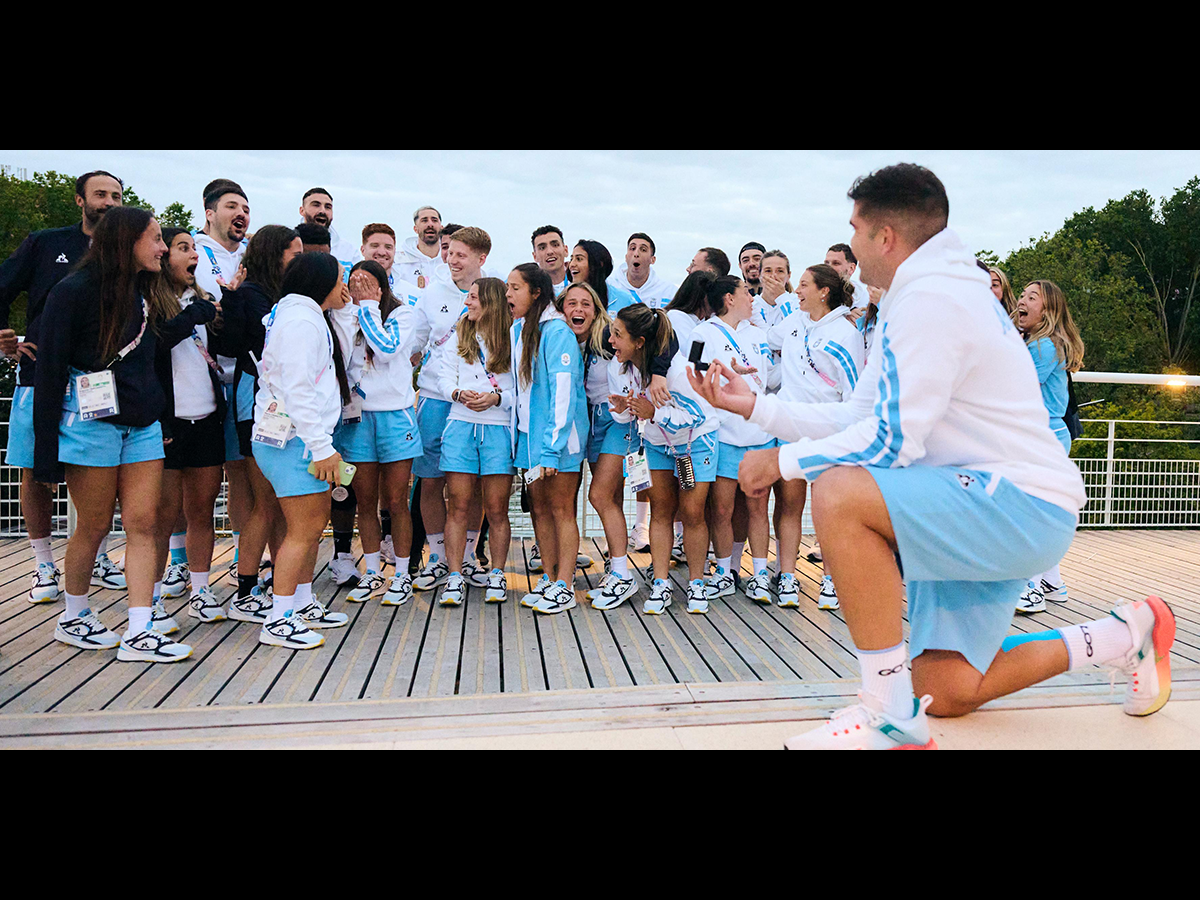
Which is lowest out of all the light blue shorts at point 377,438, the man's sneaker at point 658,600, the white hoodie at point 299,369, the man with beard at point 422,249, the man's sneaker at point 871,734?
the man's sneaker at point 658,600

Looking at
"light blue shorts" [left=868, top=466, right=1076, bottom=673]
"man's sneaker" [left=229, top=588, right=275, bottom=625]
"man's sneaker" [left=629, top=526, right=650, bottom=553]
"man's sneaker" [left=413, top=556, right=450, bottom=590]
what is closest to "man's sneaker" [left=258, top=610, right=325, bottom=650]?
"man's sneaker" [left=229, top=588, right=275, bottom=625]

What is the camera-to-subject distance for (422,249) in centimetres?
659

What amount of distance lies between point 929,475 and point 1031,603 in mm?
2569

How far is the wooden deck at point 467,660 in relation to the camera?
3.07 metres

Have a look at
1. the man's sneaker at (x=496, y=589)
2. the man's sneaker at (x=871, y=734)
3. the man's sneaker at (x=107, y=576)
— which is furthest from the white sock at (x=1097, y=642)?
the man's sneaker at (x=107, y=576)

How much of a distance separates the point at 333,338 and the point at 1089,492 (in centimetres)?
637

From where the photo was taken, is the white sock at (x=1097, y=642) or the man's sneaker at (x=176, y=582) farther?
the man's sneaker at (x=176, y=582)

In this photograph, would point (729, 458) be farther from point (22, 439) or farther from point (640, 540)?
point (22, 439)

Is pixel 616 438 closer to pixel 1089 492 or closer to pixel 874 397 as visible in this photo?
pixel 874 397

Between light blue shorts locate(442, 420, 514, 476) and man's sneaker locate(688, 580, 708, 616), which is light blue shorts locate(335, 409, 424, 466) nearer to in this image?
light blue shorts locate(442, 420, 514, 476)

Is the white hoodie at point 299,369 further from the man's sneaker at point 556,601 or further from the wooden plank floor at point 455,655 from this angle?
the man's sneaker at point 556,601

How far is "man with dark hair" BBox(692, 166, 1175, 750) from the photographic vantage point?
2.31 meters

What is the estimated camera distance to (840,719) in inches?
95.2

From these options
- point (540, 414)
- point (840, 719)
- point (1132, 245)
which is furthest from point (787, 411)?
point (1132, 245)
